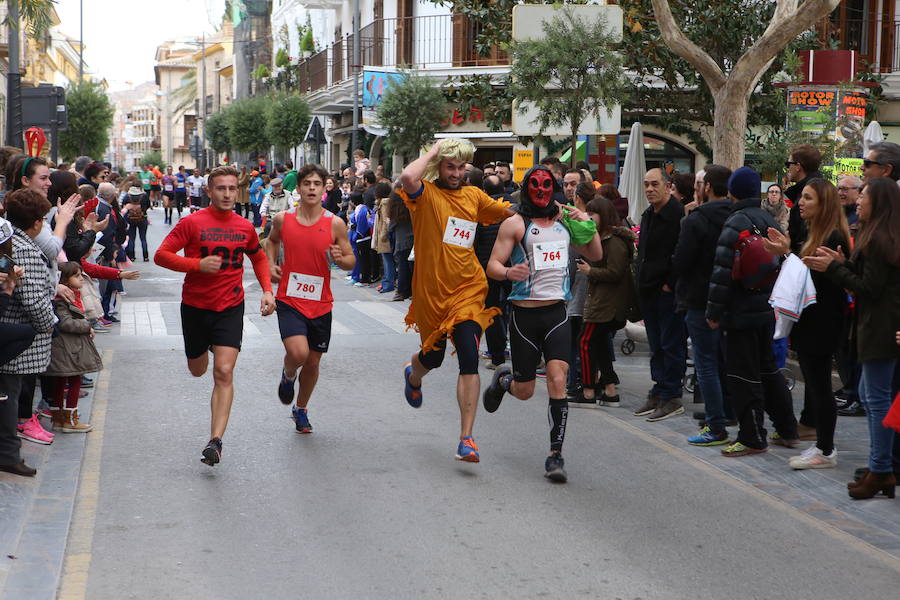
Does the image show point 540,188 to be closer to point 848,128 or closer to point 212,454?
point 212,454

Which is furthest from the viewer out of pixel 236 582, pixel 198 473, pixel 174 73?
pixel 174 73

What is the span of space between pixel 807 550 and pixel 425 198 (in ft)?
10.3

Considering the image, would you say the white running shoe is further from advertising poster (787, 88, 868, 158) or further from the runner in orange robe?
advertising poster (787, 88, 868, 158)

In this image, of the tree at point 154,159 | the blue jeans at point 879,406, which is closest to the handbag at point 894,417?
the blue jeans at point 879,406

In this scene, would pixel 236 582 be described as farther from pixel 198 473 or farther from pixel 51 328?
pixel 51 328

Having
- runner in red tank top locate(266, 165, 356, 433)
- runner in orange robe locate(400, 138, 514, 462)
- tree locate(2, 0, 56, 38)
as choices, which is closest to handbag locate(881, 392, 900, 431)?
runner in orange robe locate(400, 138, 514, 462)

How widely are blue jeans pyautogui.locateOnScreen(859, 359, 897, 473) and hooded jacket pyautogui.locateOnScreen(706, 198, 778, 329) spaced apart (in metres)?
1.06

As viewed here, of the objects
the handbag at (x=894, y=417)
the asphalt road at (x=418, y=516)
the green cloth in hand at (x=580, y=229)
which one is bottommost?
the asphalt road at (x=418, y=516)

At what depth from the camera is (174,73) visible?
143000 mm

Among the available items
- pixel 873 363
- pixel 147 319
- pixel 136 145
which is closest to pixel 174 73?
pixel 136 145

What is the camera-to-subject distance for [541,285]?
24.0 feet

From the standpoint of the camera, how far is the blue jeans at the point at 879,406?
677cm

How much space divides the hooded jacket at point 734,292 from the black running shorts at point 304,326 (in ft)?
8.65

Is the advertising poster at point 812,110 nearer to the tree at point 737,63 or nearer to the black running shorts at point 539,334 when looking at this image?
the tree at point 737,63
